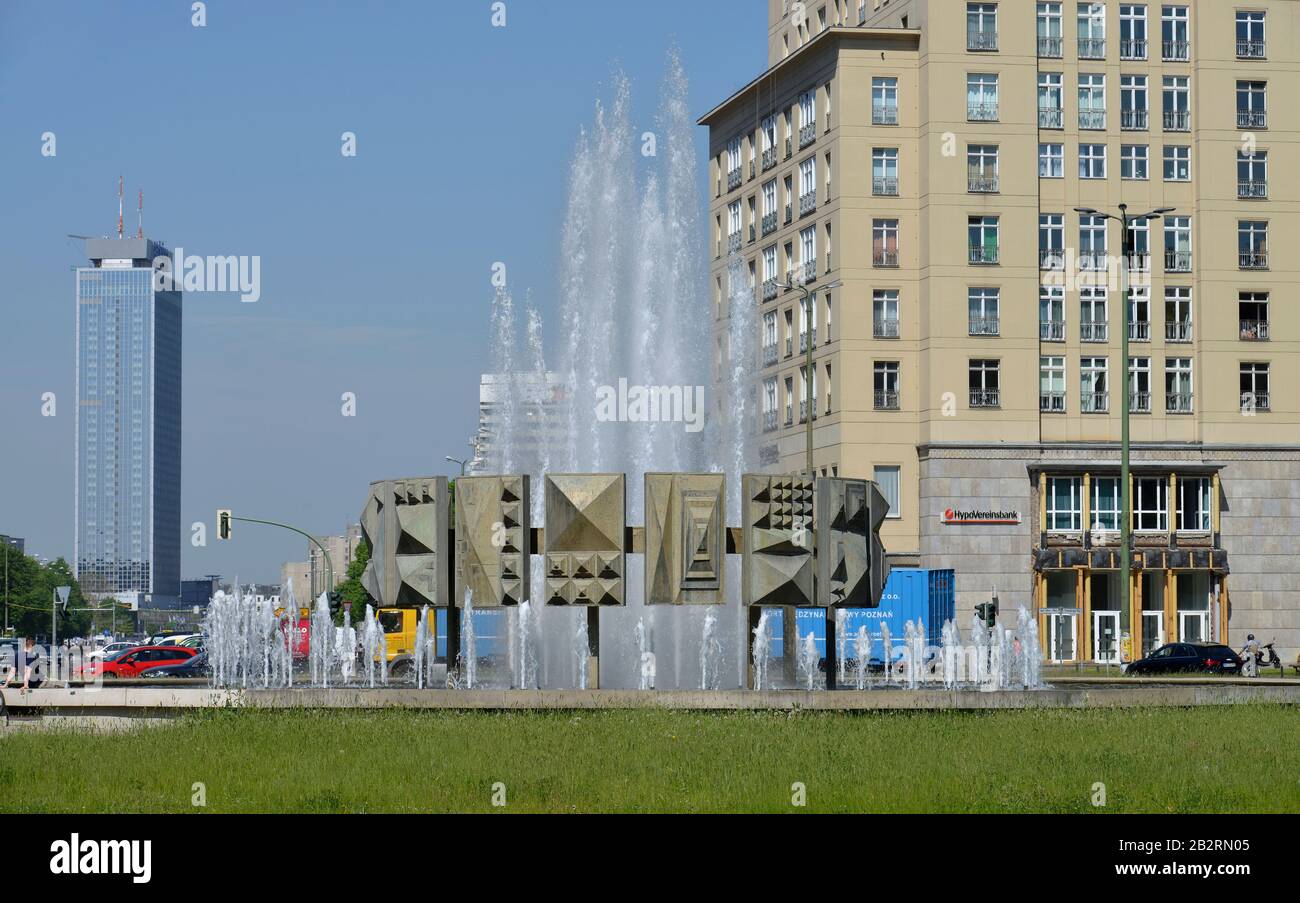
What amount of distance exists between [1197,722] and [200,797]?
15185 mm

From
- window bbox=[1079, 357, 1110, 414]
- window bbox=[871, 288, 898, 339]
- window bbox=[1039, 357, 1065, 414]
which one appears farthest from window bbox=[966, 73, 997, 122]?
window bbox=[1079, 357, 1110, 414]

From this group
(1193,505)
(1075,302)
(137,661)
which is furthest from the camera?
(1075,302)

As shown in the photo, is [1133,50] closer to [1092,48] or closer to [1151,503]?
[1092,48]

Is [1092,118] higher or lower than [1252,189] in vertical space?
higher

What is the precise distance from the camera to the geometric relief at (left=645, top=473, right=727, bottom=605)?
3073 centimetres

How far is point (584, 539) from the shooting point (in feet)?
100

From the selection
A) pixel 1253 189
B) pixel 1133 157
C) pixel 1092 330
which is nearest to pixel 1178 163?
pixel 1133 157

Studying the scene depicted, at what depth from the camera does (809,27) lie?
83438 millimetres

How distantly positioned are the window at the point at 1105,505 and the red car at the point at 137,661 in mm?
32699

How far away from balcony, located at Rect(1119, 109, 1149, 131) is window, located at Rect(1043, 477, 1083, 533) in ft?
43.7

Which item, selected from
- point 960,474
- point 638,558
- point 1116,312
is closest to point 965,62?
point 1116,312

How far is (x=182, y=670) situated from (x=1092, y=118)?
38960 millimetres

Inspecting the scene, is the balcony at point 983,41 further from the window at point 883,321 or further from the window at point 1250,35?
the window at point 883,321

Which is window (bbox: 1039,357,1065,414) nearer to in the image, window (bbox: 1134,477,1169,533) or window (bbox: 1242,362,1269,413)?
window (bbox: 1134,477,1169,533)
